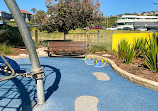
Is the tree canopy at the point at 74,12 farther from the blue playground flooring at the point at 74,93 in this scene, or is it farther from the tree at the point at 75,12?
the blue playground flooring at the point at 74,93

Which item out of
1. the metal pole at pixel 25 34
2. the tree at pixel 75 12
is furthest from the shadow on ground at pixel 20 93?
the tree at pixel 75 12

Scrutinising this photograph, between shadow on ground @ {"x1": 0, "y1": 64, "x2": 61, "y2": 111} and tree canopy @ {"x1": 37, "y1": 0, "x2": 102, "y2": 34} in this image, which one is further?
tree canopy @ {"x1": 37, "y1": 0, "x2": 102, "y2": 34}

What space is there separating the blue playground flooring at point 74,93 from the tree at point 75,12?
17.8 ft

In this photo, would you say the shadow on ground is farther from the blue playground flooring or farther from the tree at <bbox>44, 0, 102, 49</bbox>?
the tree at <bbox>44, 0, 102, 49</bbox>

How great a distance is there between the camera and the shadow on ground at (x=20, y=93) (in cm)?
317

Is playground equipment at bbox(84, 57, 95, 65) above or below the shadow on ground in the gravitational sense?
above

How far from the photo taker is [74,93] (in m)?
3.81

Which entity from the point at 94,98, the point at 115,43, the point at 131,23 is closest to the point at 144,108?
the point at 94,98

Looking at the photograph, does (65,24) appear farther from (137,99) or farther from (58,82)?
(137,99)

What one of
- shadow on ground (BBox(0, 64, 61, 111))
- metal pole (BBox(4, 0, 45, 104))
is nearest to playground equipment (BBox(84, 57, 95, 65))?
shadow on ground (BBox(0, 64, 61, 111))

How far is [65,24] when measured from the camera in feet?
34.0

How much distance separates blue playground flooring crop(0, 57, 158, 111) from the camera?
3160mm

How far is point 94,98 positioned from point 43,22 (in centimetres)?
893

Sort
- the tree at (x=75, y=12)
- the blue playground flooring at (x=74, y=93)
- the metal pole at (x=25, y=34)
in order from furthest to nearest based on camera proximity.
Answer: the tree at (x=75, y=12) → the blue playground flooring at (x=74, y=93) → the metal pole at (x=25, y=34)
